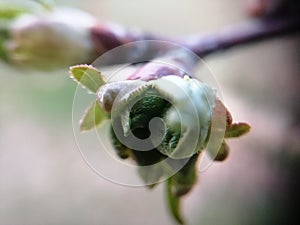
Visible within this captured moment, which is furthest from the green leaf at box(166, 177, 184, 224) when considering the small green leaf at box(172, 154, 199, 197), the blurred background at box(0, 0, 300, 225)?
the blurred background at box(0, 0, 300, 225)

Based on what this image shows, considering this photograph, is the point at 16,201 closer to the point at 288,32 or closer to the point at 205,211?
the point at 205,211

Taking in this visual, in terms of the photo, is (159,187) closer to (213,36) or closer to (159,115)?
(213,36)

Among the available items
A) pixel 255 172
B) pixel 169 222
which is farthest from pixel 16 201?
pixel 255 172

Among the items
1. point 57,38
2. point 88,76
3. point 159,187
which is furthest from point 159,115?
point 159,187

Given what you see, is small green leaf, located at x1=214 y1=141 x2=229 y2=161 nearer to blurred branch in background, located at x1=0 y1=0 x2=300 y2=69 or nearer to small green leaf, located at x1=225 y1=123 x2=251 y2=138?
small green leaf, located at x1=225 y1=123 x2=251 y2=138

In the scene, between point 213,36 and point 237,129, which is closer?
point 237,129

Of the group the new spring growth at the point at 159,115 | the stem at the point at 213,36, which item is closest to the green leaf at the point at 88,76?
the new spring growth at the point at 159,115
